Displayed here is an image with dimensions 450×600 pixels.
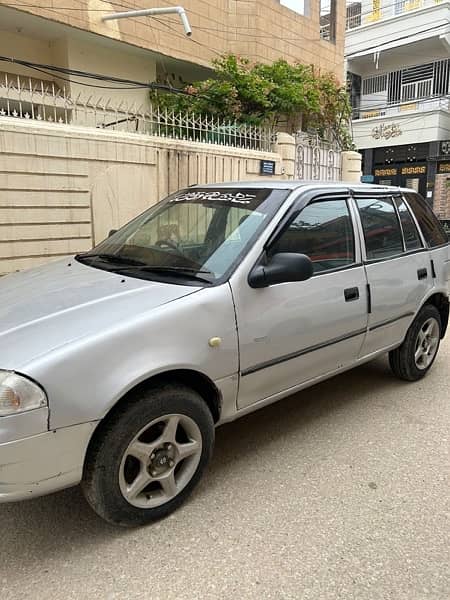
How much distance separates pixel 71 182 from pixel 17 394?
5.35 metres

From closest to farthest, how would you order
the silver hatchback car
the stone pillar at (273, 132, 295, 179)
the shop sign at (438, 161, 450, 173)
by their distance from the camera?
the silver hatchback car → the stone pillar at (273, 132, 295, 179) → the shop sign at (438, 161, 450, 173)

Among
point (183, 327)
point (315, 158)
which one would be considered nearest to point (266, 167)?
point (315, 158)

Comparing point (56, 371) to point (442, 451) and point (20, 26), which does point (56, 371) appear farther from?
point (20, 26)

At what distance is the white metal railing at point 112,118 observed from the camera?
6.34 meters

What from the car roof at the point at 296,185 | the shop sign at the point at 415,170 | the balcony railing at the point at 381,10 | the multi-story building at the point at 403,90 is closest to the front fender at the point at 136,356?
the car roof at the point at 296,185

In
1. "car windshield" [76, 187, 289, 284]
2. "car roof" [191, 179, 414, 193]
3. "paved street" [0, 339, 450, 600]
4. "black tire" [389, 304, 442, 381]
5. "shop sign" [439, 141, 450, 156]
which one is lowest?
"paved street" [0, 339, 450, 600]

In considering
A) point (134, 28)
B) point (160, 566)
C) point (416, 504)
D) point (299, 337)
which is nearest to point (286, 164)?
point (134, 28)

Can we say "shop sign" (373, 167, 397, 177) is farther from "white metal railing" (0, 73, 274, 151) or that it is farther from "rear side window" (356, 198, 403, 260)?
"rear side window" (356, 198, 403, 260)

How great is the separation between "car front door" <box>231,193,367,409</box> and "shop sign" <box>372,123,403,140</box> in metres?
21.1

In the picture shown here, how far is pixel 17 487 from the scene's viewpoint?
80.9 inches

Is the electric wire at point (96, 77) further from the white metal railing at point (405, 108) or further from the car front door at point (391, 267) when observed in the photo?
the white metal railing at point (405, 108)

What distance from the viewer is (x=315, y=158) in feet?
36.2

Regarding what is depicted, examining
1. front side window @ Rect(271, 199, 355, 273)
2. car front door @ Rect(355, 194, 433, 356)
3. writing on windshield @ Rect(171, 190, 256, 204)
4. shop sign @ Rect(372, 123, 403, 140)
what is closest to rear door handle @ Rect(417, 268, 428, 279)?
car front door @ Rect(355, 194, 433, 356)

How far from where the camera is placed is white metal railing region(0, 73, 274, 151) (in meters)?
6.34
